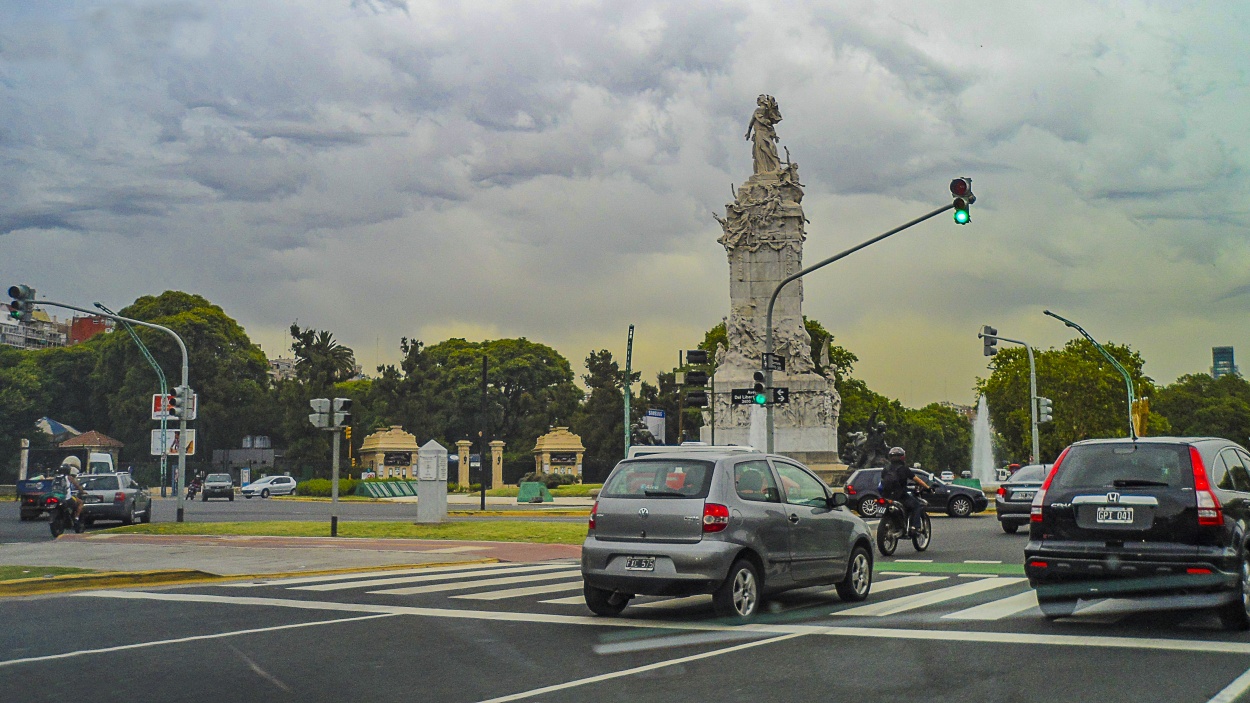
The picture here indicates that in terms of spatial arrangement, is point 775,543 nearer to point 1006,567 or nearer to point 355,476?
A: point 1006,567

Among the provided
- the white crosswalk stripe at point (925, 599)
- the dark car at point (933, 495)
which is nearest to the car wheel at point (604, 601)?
the white crosswalk stripe at point (925, 599)

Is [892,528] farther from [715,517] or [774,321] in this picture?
[774,321]

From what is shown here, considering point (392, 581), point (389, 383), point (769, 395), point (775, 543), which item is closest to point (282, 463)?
point (389, 383)

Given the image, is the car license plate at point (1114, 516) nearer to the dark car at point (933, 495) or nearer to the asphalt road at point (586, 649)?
the asphalt road at point (586, 649)

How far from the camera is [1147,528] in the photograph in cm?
941

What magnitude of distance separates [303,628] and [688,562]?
137 inches

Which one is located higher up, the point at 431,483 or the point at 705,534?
the point at 431,483

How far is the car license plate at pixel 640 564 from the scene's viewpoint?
999 centimetres

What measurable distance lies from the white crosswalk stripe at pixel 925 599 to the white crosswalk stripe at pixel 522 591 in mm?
3212

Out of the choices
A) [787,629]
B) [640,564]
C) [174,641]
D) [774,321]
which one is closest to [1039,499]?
[787,629]

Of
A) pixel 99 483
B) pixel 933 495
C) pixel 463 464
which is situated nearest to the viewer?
pixel 99 483

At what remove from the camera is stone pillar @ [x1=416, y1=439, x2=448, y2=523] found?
87.2 feet

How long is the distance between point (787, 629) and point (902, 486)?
914 centimetres

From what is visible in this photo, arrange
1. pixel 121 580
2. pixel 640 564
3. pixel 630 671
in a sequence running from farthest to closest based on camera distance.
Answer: pixel 121 580 < pixel 640 564 < pixel 630 671
